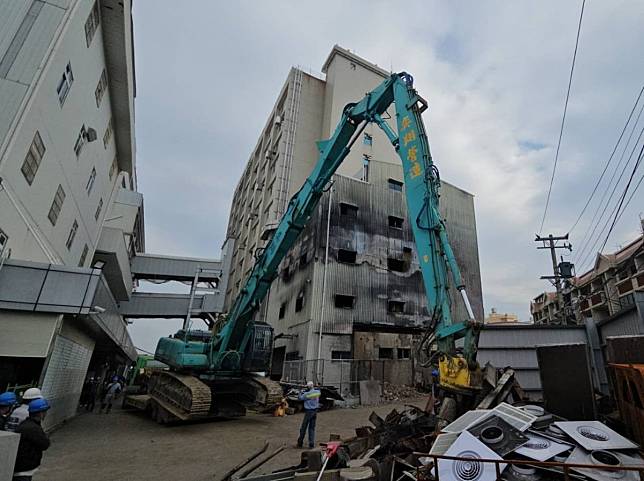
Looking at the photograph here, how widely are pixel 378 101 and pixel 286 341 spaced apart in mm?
18523

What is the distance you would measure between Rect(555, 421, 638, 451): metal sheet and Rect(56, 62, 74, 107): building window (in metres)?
16.6

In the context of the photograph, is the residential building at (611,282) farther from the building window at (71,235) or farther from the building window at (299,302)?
the building window at (71,235)

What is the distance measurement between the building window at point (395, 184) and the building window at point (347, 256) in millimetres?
7346

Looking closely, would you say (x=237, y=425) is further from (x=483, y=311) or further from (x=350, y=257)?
(x=483, y=311)

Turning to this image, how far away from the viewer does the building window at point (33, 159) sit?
414 inches

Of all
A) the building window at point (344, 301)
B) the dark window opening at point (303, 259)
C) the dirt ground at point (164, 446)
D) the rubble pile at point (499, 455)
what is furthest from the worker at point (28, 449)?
the dark window opening at point (303, 259)

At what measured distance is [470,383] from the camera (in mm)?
6211

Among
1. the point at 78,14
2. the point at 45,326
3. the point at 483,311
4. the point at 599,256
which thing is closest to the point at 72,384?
the point at 45,326

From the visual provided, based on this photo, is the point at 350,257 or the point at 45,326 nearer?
the point at 45,326

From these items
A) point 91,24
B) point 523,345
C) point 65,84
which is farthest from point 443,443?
Result: point 91,24

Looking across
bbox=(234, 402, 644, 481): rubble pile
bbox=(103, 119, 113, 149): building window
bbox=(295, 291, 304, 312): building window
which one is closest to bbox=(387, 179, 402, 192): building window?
bbox=(295, 291, 304, 312): building window

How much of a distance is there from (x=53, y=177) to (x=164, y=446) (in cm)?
1042

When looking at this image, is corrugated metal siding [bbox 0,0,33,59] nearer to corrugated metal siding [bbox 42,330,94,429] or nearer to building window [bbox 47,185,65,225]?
building window [bbox 47,185,65,225]

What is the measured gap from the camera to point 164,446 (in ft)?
29.9
